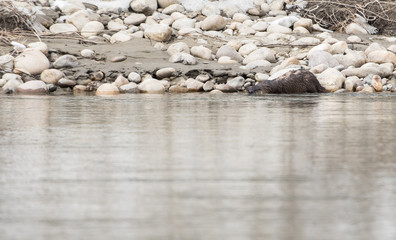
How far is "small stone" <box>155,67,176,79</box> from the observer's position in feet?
44.0

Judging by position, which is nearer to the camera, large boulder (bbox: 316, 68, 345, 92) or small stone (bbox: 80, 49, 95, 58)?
large boulder (bbox: 316, 68, 345, 92)

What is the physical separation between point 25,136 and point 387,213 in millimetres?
3148

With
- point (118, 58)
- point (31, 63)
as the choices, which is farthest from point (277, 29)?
point (31, 63)

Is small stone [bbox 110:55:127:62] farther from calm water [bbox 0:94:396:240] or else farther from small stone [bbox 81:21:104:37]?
calm water [bbox 0:94:396:240]

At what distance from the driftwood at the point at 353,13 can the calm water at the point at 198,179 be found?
1337 cm

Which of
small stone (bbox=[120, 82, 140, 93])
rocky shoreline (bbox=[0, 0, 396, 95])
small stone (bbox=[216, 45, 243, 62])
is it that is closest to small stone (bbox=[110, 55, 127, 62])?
rocky shoreline (bbox=[0, 0, 396, 95])

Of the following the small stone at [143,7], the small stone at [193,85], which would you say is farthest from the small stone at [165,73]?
the small stone at [143,7]

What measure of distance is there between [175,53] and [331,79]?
3.19 m

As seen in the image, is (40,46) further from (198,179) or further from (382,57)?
(198,179)

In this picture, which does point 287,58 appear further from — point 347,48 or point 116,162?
point 116,162

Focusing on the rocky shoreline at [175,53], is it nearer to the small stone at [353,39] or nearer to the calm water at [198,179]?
the small stone at [353,39]

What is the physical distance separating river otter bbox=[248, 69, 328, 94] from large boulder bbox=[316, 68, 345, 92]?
276 millimetres

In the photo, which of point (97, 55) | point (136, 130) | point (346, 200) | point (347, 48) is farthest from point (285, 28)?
point (346, 200)

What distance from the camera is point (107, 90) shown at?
40.9 feet
